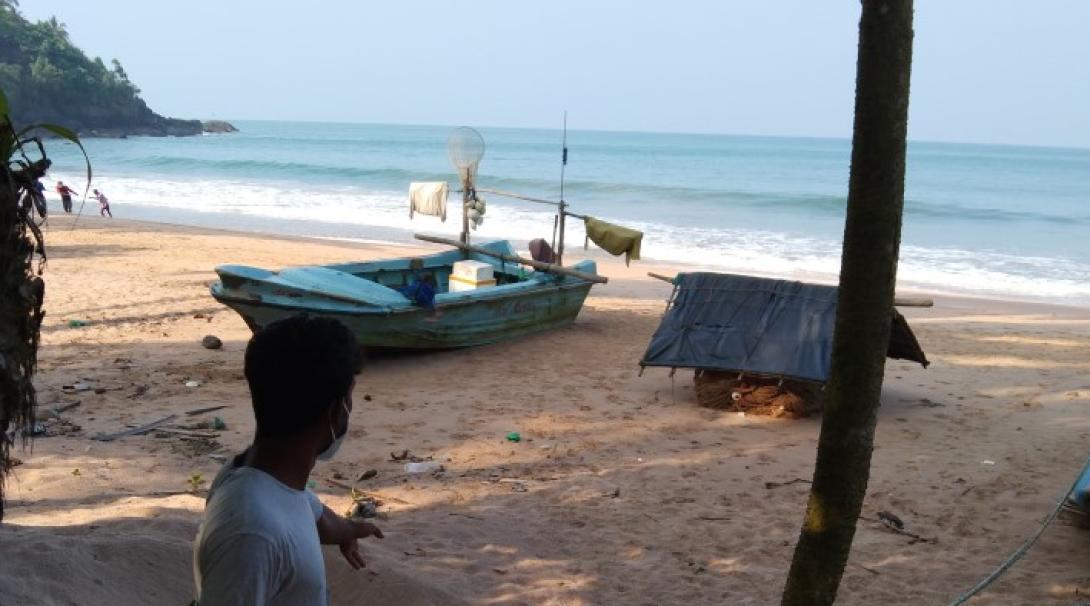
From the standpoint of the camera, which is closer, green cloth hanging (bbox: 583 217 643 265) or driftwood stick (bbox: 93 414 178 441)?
driftwood stick (bbox: 93 414 178 441)

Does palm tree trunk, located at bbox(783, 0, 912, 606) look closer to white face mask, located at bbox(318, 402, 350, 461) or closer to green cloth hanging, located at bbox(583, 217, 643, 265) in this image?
white face mask, located at bbox(318, 402, 350, 461)

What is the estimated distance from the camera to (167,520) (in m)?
4.75

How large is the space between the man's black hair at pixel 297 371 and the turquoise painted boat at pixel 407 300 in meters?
5.66

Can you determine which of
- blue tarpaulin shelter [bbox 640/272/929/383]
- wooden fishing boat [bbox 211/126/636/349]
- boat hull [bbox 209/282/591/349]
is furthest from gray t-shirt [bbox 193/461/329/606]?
wooden fishing boat [bbox 211/126/636/349]

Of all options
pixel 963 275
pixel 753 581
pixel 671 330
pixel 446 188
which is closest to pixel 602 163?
pixel 963 275

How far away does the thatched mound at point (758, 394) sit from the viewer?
834 cm

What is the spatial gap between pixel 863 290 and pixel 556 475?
15.0 feet

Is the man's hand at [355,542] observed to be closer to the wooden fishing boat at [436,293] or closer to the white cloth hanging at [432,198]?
the wooden fishing boat at [436,293]

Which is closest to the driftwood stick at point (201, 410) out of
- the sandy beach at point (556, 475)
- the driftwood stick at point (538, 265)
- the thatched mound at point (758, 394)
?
the sandy beach at point (556, 475)

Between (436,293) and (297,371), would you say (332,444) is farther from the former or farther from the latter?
(436,293)

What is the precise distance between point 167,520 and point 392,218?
24.4 m

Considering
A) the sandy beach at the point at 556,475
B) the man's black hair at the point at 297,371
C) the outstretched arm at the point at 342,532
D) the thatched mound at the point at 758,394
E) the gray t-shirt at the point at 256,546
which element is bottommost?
the sandy beach at the point at 556,475

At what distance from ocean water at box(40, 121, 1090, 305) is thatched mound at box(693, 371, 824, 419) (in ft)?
36.2

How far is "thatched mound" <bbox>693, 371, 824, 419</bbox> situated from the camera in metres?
8.34
